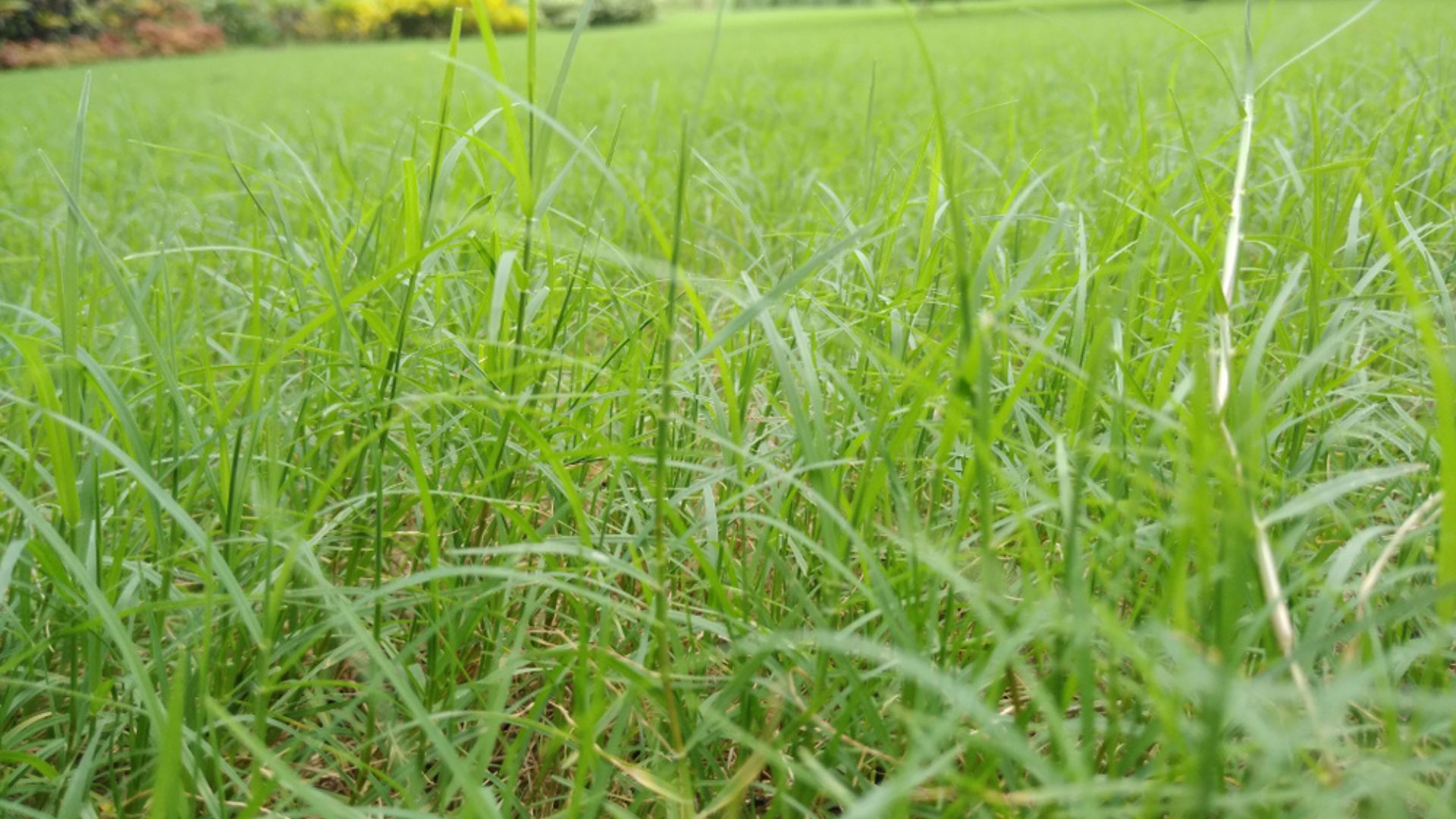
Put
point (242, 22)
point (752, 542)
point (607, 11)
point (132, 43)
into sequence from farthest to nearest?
1. point (607, 11)
2. point (242, 22)
3. point (132, 43)
4. point (752, 542)

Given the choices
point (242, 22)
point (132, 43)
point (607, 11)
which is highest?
point (607, 11)

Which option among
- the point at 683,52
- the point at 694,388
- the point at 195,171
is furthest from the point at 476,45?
the point at 694,388

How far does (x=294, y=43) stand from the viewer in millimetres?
24734

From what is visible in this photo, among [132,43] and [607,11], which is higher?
[607,11]

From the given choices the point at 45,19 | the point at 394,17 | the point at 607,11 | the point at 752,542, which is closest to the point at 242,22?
the point at 394,17

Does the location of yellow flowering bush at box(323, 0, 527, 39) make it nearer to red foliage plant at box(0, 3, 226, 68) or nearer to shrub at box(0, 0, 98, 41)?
red foliage plant at box(0, 3, 226, 68)

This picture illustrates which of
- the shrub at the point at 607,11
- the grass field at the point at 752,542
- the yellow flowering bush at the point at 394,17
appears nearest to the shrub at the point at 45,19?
the yellow flowering bush at the point at 394,17

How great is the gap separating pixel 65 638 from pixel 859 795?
76cm

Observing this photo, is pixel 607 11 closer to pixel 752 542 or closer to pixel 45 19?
pixel 45 19

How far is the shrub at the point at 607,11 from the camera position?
29109mm

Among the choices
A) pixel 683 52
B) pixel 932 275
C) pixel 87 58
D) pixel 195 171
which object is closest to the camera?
pixel 932 275

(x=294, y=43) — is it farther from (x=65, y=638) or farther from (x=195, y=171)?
(x=65, y=638)

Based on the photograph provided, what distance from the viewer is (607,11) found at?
98.8 ft

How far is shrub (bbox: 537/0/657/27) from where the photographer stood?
2911cm
